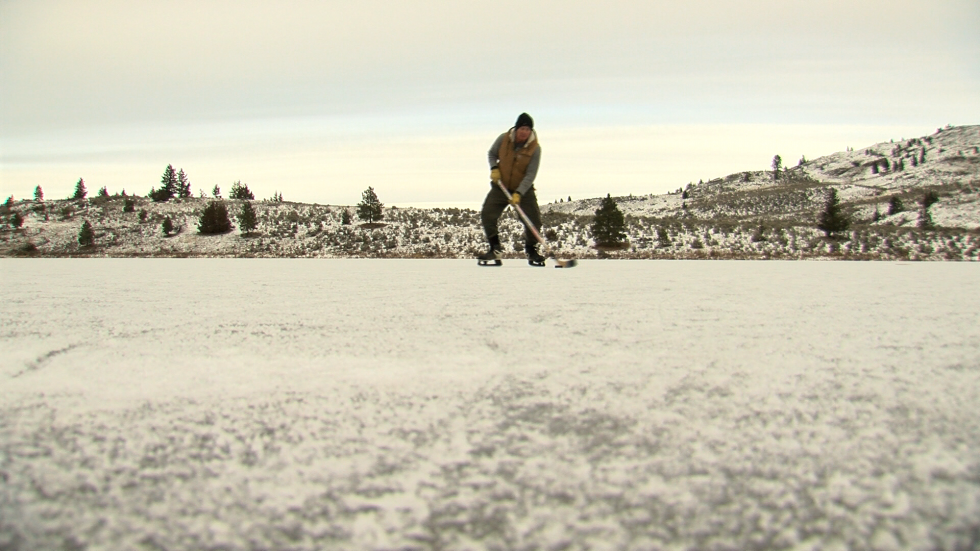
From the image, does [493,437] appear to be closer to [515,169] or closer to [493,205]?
[515,169]

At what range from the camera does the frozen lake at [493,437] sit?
2.93 ft

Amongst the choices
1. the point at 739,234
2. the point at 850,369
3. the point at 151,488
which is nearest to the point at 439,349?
the point at 151,488

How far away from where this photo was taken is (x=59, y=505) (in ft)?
3.15

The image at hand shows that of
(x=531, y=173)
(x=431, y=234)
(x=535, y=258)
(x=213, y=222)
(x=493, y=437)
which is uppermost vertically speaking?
(x=213, y=222)

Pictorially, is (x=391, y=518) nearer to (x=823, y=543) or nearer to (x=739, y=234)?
(x=823, y=543)

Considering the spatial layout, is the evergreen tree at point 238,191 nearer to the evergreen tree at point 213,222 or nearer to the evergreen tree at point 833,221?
the evergreen tree at point 213,222

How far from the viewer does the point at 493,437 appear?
4.12 feet

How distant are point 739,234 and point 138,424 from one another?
1047 inches

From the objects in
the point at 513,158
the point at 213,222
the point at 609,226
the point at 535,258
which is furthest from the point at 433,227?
the point at 513,158

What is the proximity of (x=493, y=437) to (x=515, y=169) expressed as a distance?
20.4 feet

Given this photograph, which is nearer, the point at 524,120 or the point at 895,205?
the point at 524,120

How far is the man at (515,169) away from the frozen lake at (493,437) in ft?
14.9

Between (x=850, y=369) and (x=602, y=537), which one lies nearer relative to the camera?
(x=602, y=537)

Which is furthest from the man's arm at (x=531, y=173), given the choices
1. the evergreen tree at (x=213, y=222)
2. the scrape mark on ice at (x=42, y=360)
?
the evergreen tree at (x=213, y=222)
